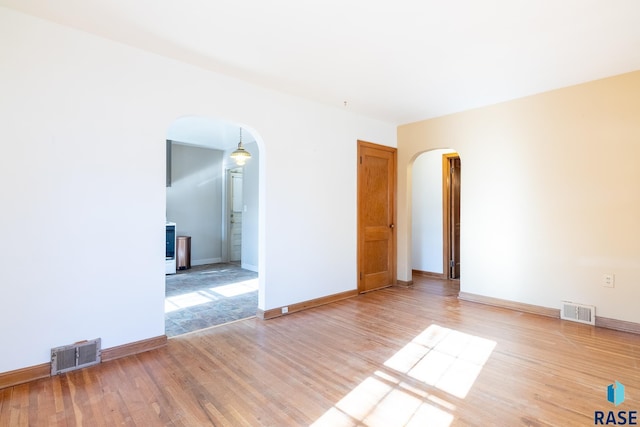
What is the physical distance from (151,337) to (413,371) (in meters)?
2.26

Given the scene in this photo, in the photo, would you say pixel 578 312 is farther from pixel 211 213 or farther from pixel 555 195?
pixel 211 213

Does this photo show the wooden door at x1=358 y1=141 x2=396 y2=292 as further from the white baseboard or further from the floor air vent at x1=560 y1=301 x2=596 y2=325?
the white baseboard

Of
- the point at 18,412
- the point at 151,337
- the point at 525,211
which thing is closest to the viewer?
the point at 18,412

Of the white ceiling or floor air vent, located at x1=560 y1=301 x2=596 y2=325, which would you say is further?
floor air vent, located at x1=560 y1=301 x2=596 y2=325

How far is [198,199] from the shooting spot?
7328 mm

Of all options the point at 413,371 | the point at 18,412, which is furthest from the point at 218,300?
the point at 413,371

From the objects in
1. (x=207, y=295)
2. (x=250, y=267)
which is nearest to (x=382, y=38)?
(x=207, y=295)

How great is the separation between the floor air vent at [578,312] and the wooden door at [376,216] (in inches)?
90.0

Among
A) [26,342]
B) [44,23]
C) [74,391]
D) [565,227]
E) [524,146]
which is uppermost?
[44,23]

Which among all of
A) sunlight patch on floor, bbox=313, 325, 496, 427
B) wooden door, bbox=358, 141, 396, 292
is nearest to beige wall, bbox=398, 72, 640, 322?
wooden door, bbox=358, 141, 396, 292

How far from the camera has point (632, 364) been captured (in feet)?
8.41

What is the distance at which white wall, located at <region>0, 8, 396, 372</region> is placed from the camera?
228cm

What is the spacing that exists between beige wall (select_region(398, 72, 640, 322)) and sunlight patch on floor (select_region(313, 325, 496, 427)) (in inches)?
57.5

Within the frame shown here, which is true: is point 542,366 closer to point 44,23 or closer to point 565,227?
point 565,227
